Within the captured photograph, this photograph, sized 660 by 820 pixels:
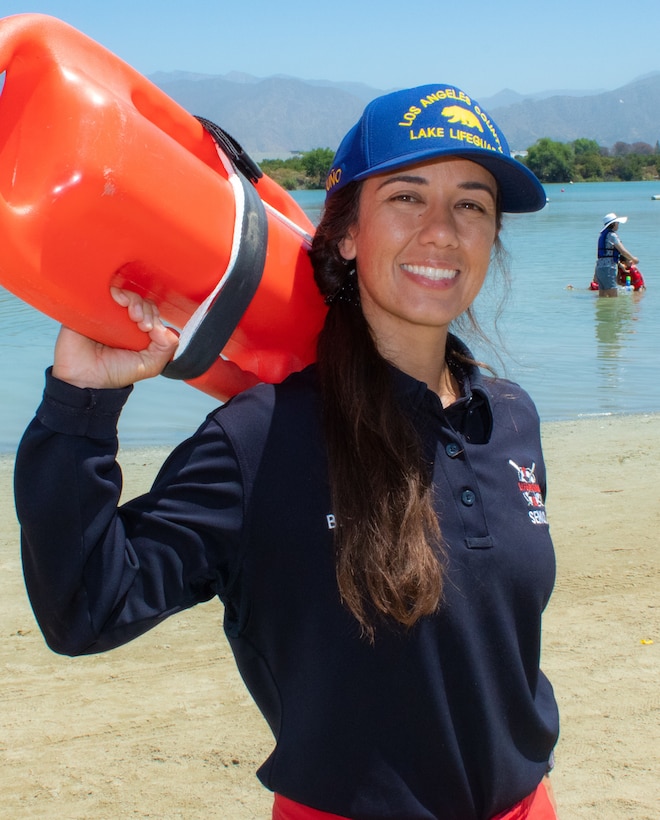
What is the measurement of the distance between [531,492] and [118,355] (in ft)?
2.61

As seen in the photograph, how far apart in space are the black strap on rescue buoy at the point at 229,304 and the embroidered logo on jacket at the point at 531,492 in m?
0.58

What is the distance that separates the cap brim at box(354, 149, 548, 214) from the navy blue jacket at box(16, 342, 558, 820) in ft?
1.48

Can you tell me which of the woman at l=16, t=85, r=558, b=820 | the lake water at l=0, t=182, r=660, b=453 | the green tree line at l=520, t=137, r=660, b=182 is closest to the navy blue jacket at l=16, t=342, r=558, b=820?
the woman at l=16, t=85, r=558, b=820

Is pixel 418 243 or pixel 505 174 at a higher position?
pixel 505 174

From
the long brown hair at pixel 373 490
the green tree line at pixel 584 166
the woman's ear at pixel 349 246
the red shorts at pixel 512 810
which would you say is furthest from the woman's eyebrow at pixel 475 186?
the green tree line at pixel 584 166

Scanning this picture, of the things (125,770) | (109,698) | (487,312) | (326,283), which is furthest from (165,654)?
(487,312)

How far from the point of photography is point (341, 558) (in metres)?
1.52

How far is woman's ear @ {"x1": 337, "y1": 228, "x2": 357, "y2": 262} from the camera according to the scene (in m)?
1.87

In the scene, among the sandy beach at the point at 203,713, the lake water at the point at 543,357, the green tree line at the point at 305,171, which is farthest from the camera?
the green tree line at the point at 305,171

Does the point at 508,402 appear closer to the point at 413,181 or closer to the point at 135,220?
the point at 413,181

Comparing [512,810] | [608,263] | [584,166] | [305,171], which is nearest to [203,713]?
[512,810]

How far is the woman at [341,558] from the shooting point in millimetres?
1419

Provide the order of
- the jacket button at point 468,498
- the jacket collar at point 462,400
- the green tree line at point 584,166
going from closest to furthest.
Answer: the jacket button at point 468,498
the jacket collar at point 462,400
the green tree line at point 584,166

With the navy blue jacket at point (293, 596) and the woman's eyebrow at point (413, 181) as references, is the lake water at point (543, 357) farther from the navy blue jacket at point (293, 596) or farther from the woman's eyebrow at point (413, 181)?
the navy blue jacket at point (293, 596)
